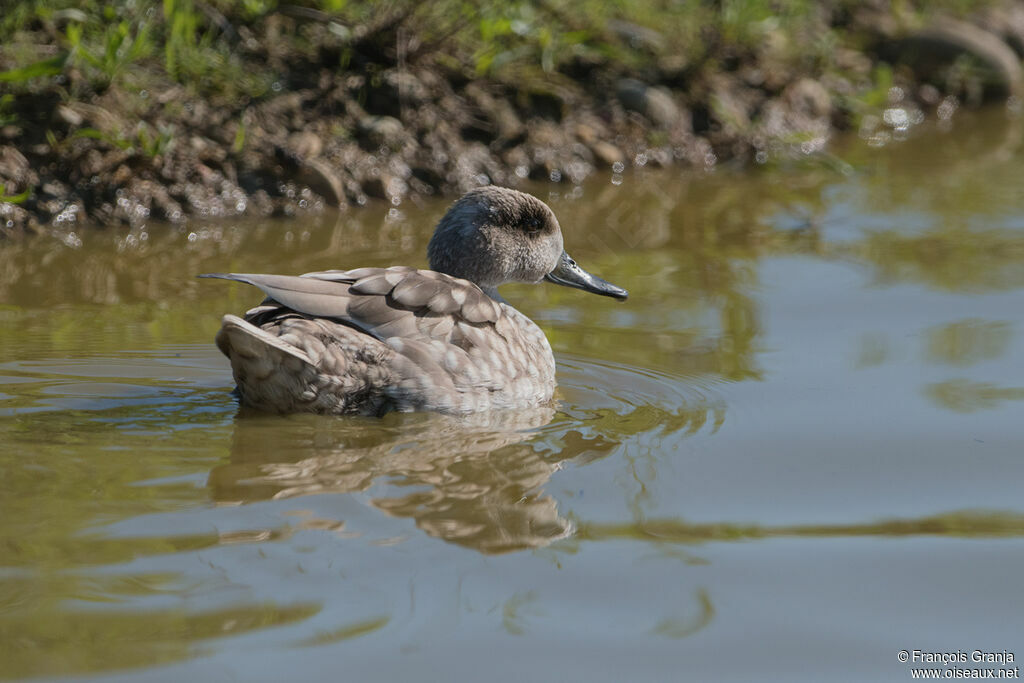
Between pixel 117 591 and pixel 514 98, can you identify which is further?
pixel 514 98

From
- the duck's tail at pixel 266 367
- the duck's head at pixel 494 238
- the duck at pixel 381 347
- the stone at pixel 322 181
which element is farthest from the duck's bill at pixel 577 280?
the stone at pixel 322 181

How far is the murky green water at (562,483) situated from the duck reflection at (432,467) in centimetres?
2

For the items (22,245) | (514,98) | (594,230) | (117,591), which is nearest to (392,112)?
(514,98)

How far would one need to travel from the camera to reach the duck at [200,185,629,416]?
16.9 ft

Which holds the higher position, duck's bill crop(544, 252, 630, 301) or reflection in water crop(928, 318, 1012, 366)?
duck's bill crop(544, 252, 630, 301)

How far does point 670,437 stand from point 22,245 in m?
4.32

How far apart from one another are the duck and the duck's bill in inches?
25.2

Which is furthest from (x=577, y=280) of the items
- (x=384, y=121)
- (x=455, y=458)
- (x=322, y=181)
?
(x=384, y=121)

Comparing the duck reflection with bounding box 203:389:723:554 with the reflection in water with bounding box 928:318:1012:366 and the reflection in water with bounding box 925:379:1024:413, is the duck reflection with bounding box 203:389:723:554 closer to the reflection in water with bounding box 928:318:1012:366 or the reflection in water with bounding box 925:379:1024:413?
the reflection in water with bounding box 925:379:1024:413

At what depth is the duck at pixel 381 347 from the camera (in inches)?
203

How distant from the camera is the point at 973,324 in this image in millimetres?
6637

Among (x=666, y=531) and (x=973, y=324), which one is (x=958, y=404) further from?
(x=666, y=531)

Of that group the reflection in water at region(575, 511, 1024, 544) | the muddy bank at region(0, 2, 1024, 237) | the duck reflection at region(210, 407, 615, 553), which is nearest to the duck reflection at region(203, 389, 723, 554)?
the duck reflection at region(210, 407, 615, 553)

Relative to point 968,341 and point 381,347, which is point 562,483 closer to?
point 381,347
